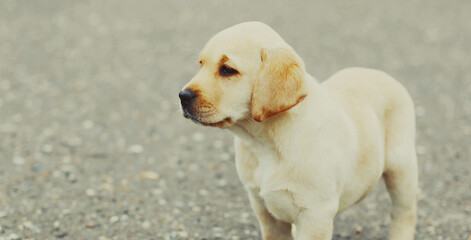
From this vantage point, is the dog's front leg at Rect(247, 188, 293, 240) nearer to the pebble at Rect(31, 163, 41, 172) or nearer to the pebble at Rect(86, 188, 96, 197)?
the pebble at Rect(86, 188, 96, 197)

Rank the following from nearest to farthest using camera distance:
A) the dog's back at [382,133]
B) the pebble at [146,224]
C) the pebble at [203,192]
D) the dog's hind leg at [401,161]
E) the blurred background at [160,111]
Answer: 1. the dog's back at [382,133]
2. the dog's hind leg at [401,161]
3. the pebble at [146,224]
4. the blurred background at [160,111]
5. the pebble at [203,192]

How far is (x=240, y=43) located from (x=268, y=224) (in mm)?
1302

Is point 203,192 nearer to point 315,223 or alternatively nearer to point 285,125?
point 315,223

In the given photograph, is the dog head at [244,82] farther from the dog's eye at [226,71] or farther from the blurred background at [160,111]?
the blurred background at [160,111]

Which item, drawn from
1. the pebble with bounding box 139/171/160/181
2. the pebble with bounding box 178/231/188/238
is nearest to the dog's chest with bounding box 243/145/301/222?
the pebble with bounding box 178/231/188/238

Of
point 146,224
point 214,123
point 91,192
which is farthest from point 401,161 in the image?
point 91,192

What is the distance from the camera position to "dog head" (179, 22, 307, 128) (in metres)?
3.05

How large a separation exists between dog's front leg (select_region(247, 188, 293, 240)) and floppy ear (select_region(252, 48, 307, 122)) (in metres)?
0.75

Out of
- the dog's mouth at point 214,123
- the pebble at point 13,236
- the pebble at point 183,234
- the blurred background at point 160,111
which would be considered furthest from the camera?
the blurred background at point 160,111

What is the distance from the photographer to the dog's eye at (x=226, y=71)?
10.2 feet

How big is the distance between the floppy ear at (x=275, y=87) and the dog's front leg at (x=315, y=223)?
659 millimetres

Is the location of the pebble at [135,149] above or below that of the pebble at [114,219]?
above

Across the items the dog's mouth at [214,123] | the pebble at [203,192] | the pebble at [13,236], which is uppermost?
the dog's mouth at [214,123]

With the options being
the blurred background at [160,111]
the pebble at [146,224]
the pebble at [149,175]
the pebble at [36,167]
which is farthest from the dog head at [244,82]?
the pebble at [36,167]
